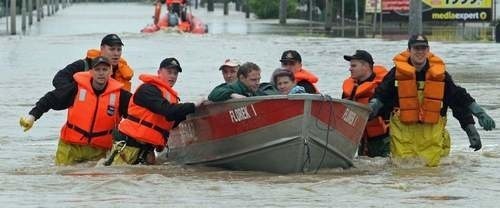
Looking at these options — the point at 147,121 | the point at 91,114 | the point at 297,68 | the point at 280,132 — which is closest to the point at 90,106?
the point at 91,114

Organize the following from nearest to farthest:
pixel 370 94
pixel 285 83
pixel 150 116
Answer: pixel 285 83 → pixel 150 116 → pixel 370 94

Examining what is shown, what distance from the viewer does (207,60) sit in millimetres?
35438

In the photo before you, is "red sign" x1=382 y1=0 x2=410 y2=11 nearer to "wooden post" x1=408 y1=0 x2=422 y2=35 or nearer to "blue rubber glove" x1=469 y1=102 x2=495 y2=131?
"wooden post" x1=408 y1=0 x2=422 y2=35

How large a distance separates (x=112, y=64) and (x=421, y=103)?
10.6ft

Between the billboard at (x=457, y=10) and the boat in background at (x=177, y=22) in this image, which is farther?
the billboard at (x=457, y=10)

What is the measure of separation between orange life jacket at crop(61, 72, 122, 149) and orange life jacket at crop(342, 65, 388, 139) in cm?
243

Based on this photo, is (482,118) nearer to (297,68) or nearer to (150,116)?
(297,68)

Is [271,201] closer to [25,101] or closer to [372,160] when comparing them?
[372,160]

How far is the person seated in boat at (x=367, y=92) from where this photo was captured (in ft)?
45.3

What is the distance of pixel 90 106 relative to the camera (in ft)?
44.3

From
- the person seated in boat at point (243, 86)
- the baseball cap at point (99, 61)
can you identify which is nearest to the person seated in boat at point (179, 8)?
the baseball cap at point (99, 61)

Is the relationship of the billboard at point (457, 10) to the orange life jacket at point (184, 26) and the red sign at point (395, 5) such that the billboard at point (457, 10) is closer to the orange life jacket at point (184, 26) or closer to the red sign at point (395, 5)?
the red sign at point (395, 5)

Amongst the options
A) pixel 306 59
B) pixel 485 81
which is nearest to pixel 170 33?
pixel 306 59

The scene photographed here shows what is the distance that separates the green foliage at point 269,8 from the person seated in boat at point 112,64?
209 feet
